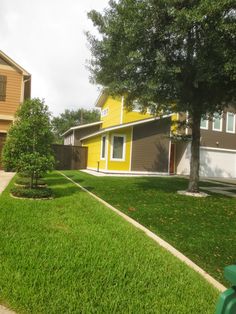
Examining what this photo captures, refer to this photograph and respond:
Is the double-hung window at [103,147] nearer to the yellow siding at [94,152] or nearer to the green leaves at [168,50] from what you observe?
the yellow siding at [94,152]

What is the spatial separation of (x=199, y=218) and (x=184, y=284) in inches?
166

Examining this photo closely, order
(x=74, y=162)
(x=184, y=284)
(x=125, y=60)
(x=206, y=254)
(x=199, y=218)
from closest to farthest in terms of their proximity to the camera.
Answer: (x=184, y=284) → (x=206, y=254) → (x=199, y=218) → (x=125, y=60) → (x=74, y=162)

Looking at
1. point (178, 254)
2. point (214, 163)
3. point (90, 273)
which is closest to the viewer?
point (90, 273)

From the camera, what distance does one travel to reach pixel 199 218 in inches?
321

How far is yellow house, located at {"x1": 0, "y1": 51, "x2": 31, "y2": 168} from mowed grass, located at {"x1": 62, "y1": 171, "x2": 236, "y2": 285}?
26.2 ft

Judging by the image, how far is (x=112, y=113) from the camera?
82.2 ft

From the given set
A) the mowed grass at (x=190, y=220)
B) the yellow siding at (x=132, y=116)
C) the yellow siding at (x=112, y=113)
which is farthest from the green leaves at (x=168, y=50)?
the yellow siding at (x=112, y=113)

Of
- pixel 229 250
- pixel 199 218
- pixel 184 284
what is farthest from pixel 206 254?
pixel 199 218

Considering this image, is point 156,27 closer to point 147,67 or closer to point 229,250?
A: point 147,67

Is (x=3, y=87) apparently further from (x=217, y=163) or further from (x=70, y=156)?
(x=217, y=163)

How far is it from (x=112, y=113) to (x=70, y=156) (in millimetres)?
5019

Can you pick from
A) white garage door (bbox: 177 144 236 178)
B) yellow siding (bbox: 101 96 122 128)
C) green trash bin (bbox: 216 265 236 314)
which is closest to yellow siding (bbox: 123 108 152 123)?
yellow siding (bbox: 101 96 122 128)

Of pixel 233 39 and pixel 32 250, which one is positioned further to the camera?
pixel 233 39

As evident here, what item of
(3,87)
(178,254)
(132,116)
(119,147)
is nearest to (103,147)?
(119,147)
